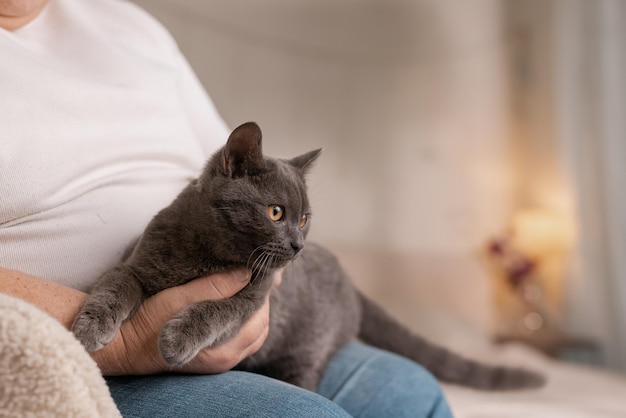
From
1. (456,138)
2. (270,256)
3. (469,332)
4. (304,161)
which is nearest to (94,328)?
(270,256)

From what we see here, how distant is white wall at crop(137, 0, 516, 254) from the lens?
9.24 ft

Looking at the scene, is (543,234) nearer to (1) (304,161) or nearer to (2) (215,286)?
(1) (304,161)

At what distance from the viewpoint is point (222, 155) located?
962 mm

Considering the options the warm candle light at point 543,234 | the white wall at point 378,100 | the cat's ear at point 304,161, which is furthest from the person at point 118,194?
the warm candle light at point 543,234

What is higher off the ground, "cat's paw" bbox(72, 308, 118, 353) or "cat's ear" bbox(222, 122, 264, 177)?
"cat's ear" bbox(222, 122, 264, 177)

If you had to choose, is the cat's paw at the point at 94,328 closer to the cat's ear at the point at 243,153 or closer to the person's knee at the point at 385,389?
the cat's ear at the point at 243,153

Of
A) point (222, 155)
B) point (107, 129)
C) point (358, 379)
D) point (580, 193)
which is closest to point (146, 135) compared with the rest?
point (107, 129)

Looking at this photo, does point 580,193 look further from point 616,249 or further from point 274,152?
point 274,152

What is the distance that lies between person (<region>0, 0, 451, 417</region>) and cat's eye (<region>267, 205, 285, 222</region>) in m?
0.12

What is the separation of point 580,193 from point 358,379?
2.49m

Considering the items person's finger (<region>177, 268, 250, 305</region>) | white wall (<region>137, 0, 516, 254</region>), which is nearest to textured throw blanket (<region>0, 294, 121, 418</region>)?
person's finger (<region>177, 268, 250, 305</region>)

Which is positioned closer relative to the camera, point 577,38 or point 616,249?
point 616,249

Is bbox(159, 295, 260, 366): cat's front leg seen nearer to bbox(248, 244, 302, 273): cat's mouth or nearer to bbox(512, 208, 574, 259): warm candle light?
bbox(248, 244, 302, 273): cat's mouth

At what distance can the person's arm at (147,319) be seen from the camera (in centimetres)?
82
